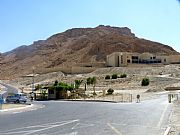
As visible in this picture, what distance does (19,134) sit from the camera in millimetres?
14969

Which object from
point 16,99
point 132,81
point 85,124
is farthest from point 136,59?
point 85,124

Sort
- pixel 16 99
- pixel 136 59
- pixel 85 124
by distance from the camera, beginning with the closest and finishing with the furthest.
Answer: pixel 85 124, pixel 16 99, pixel 136 59

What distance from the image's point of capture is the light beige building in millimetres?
147750

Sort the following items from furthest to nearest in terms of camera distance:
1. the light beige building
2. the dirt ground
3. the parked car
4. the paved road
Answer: the light beige building < the dirt ground < the parked car < the paved road

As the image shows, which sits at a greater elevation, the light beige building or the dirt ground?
the light beige building

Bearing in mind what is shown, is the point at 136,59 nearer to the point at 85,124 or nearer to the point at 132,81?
the point at 132,81

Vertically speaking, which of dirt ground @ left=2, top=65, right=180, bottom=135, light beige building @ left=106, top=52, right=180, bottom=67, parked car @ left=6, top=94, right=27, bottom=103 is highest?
light beige building @ left=106, top=52, right=180, bottom=67

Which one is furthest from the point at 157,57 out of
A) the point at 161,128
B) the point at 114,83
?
the point at 161,128

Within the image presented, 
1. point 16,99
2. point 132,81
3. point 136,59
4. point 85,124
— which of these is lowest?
point 85,124

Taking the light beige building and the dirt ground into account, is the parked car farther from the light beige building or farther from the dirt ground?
the light beige building

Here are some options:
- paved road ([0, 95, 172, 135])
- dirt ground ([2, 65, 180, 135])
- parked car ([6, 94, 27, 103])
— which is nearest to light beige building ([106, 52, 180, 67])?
dirt ground ([2, 65, 180, 135])

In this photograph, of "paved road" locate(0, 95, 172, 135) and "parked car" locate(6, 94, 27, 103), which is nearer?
"paved road" locate(0, 95, 172, 135)

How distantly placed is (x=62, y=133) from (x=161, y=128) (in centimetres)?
436

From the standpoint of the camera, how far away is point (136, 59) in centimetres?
15512
